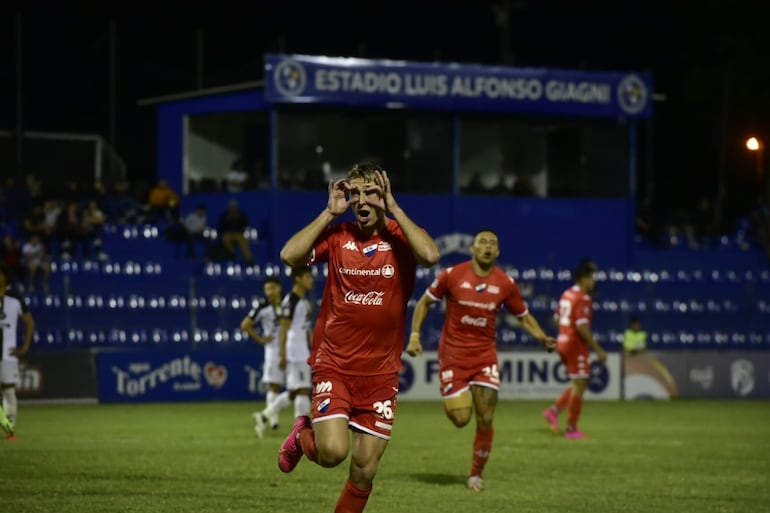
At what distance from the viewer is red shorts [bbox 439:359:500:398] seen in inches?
560

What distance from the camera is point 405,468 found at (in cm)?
1551

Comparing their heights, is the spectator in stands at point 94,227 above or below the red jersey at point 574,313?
above

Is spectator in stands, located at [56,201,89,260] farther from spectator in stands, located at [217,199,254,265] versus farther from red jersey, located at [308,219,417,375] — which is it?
red jersey, located at [308,219,417,375]

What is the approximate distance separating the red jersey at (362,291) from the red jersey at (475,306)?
4.94 meters

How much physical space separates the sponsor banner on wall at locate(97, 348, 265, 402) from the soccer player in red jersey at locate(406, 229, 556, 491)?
13235 millimetres

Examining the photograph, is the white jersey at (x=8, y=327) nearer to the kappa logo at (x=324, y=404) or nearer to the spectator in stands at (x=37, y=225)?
the kappa logo at (x=324, y=404)

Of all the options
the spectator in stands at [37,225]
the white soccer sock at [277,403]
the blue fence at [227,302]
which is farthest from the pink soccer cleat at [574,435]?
the spectator in stands at [37,225]

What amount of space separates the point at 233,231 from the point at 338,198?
22.2 metres

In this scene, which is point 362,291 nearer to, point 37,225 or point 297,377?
point 297,377

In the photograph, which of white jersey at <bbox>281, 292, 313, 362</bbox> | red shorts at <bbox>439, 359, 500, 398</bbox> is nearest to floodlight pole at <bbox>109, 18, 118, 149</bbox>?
white jersey at <bbox>281, 292, 313, 362</bbox>

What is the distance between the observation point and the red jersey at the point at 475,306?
14.4 metres

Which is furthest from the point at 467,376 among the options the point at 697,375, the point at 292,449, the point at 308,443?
the point at 697,375

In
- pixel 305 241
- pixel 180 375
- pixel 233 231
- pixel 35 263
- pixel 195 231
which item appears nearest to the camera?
pixel 305 241

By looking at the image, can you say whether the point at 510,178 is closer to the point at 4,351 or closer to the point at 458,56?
the point at 458,56
